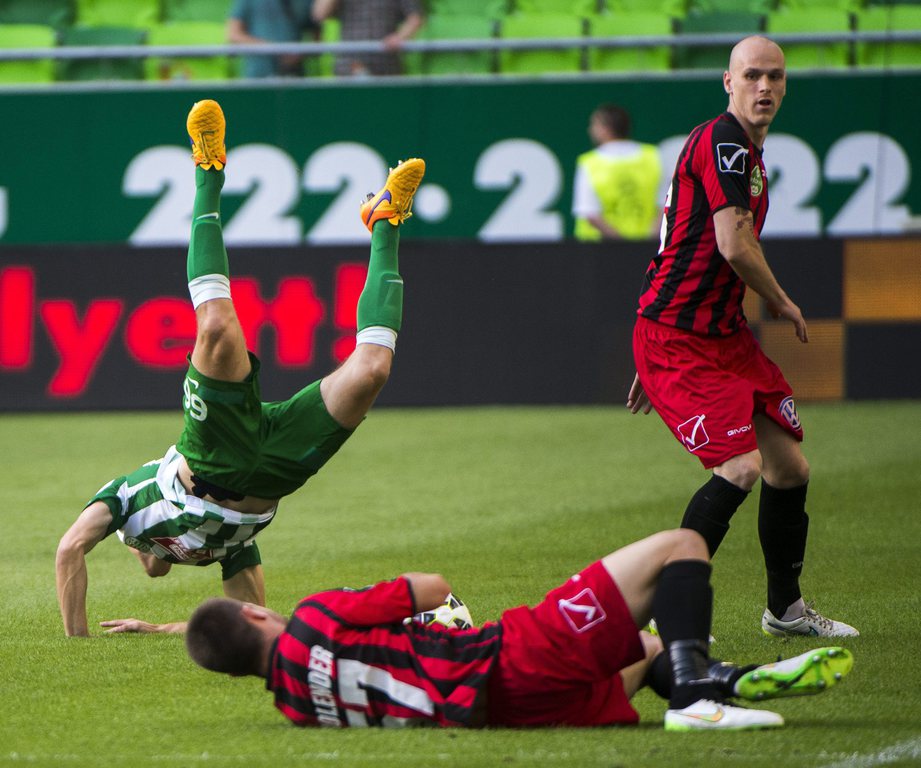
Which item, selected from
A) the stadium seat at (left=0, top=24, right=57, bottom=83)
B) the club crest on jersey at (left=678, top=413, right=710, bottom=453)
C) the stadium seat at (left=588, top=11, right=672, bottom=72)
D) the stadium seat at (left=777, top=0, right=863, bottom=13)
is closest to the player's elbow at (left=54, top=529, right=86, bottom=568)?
the club crest on jersey at (left=678, top=413, right=710, bottom=453)

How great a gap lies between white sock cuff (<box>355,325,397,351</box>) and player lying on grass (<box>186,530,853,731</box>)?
6.16ft

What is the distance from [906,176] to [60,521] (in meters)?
8.11

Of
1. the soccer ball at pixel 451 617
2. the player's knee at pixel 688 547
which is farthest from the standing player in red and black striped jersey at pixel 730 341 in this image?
the player's knee at pixel 688 547

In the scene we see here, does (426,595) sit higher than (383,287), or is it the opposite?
(383,287)

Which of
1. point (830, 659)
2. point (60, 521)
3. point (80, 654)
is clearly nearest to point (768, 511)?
point (830, 659)

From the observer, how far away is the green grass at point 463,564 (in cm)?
423

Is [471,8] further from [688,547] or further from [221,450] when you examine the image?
[688,547]

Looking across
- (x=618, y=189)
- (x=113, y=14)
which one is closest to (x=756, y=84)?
(x=618, y=189)

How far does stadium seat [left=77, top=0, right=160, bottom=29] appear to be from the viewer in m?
15.5

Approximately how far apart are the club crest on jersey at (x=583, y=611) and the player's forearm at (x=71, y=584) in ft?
7.66

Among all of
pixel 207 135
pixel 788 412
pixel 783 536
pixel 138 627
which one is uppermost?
pixel 207 135

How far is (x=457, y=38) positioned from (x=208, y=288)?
360 inches

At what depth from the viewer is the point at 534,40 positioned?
46.0 ft

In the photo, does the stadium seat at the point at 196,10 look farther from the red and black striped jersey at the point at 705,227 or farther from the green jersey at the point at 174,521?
the red and black striped jersey at the point at 705,227
